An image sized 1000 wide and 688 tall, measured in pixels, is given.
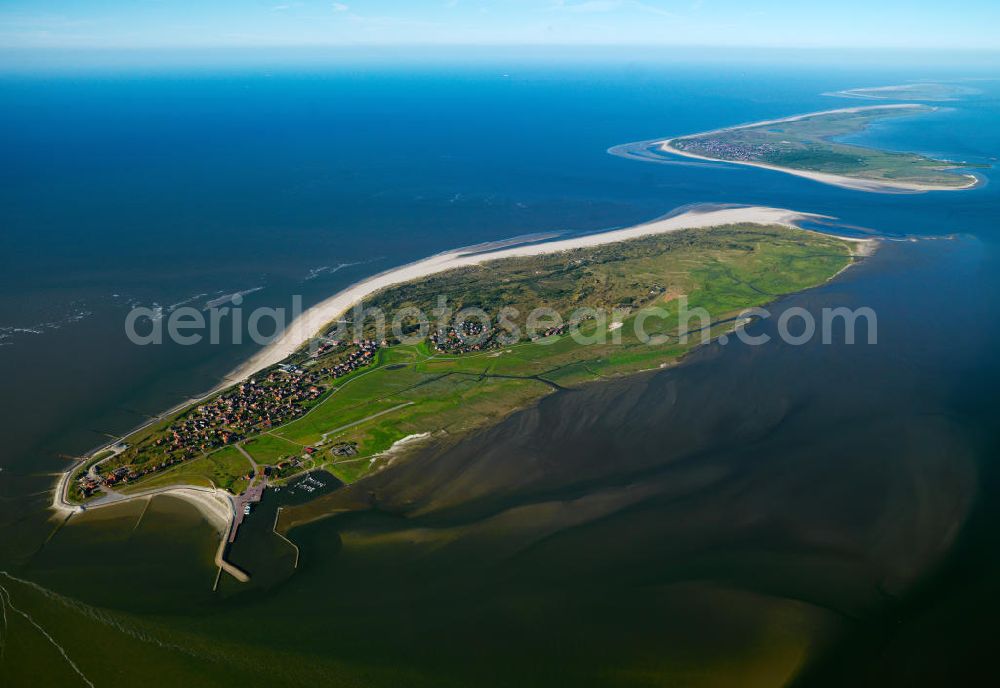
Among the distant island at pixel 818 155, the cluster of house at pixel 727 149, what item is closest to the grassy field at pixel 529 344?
the distant island at pixel 818 155

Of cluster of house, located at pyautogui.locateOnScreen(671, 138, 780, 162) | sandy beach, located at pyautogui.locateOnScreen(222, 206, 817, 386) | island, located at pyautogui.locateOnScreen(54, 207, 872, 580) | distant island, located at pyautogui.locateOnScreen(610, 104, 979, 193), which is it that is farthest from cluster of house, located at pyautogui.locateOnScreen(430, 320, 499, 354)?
cluster of house, located at pyautogui.locateOnScreen(671, 138, 780, 162)

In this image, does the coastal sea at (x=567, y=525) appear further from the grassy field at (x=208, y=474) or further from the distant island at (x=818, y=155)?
the distant island at (x=818, y=155)

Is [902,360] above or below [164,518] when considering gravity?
above

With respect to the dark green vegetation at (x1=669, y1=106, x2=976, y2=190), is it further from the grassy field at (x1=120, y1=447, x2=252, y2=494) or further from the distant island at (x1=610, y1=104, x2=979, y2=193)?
the grassy field at (x1=120, y1=447, x2=252, y2=494)

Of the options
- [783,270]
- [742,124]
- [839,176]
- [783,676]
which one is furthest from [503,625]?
[742,124]

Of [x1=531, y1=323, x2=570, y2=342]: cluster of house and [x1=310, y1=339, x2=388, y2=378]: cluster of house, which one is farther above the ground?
[x1=531, y1=323, x2=570, y2=342]: cluster of house

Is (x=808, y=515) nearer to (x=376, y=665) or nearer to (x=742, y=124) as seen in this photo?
(x=376, y=665)
